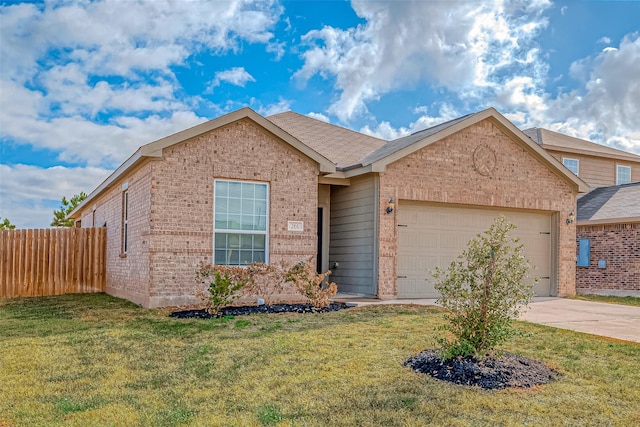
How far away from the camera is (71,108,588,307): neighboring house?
1099 cm

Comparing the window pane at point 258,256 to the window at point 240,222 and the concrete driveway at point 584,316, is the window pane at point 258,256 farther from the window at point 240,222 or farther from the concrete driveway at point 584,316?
the concrete driveway at point 584,316

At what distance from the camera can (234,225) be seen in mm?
11492

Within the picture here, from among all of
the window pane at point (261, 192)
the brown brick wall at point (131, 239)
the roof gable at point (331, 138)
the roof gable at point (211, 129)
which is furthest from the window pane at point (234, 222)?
the roof gable at point (331, 138)

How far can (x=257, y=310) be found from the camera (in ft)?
34.4

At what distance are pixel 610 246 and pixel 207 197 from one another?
13285 mm

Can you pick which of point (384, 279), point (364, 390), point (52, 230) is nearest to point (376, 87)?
point (384, 279)

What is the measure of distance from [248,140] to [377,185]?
10.6 feet

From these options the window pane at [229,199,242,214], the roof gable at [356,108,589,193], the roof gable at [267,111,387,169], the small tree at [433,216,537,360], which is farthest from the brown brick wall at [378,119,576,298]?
the small tree at [433,216,537,360]

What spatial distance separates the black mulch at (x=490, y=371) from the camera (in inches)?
213

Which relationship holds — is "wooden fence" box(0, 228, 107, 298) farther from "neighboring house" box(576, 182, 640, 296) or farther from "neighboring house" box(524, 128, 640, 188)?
"neighboring house" box(524, 128, 640, 188)

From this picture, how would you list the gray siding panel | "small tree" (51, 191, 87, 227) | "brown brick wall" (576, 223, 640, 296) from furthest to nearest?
1. "small tree" (51, 191, 87, 227)
2. "brown brick wall" (576, 223, 640, 296)
3. the gray siding panel

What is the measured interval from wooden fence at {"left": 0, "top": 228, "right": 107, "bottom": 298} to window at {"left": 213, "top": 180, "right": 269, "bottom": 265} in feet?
20.4

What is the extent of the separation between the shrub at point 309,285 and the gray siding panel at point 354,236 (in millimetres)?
2104

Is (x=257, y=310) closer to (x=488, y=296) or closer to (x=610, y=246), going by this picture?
(x=488, y=296)
